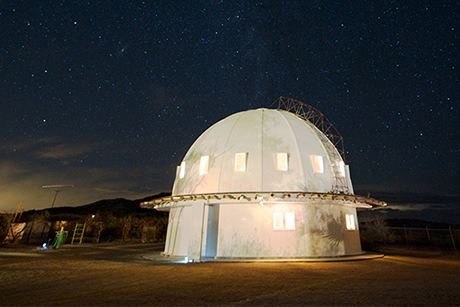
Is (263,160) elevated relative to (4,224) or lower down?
elevated

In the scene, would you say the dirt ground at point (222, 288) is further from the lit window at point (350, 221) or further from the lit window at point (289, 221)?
the lit window at point (350, 221)

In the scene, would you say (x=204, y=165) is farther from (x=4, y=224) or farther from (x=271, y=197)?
(x=4, y=224)

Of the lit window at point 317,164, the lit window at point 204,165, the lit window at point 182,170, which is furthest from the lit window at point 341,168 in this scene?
the lit window at point 182,170

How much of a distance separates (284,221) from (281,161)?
10.6 feet

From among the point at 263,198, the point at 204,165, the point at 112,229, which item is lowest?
the point at 112,229

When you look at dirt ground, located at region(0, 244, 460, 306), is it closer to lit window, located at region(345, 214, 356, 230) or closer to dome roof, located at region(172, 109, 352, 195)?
dome roof, located at region(172, 109, 352, 195)

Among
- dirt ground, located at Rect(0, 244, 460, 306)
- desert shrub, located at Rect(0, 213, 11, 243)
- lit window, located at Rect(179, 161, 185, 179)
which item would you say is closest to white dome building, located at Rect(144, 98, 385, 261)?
lit window, located at Rect(179, 161, 185, 179)

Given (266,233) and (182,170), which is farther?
(182,170)

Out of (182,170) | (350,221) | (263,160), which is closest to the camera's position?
(263,160)

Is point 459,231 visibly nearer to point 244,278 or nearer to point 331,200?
point 331,200

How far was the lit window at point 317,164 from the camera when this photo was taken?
52.9 feet

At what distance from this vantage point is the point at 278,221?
14.4m

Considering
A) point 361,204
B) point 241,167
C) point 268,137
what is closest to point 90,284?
point 241,167

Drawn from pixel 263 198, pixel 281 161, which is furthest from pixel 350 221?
pixel 263 198
